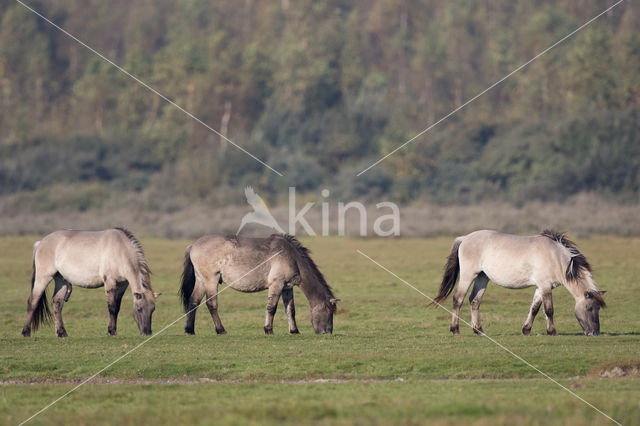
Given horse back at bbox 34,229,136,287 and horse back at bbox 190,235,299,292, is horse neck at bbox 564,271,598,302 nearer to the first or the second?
horse back at bbox 190,235,299,292

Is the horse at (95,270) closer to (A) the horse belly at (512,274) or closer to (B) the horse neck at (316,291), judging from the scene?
(B) the horse neck at (316,291)

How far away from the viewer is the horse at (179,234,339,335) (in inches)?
776

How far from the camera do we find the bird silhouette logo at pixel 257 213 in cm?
4881

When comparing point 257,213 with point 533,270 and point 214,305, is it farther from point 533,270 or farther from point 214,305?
point 533,270

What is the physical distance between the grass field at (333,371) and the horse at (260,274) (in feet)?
2.23

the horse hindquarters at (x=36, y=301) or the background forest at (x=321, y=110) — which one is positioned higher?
the background forest at (x=321, y=110)

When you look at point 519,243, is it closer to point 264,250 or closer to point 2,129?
point 264,250

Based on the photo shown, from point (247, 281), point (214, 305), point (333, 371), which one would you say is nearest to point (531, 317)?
point (333, 371)

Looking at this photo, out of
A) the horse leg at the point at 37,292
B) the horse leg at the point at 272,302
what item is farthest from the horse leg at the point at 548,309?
the horse leg at the point at 37,292

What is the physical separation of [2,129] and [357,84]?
95.8 feet

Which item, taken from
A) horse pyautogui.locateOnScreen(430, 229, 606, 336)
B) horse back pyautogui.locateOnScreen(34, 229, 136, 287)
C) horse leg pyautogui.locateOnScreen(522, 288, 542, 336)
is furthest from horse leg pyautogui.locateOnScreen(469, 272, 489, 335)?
horse back pyautogui.locateOnScreen(34, 229, 136, 287)

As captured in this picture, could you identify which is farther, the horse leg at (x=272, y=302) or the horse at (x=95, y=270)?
the horse leg at (x=272, y=302)

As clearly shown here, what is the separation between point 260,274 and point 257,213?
34372mm

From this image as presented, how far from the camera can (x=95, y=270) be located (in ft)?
64.3
